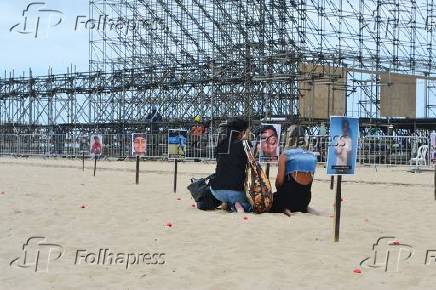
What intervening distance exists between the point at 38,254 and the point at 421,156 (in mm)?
17604

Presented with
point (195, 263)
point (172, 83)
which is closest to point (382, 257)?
point (195, 263)

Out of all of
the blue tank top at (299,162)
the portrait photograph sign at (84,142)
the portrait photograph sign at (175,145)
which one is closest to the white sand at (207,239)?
A: the blue tank top at (299,162)

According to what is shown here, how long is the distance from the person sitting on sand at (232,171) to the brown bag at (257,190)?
0.16 meters

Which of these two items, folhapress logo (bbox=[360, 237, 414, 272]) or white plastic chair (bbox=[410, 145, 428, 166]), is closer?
folhapress logo (bbox=[360, 237, 414, 272])

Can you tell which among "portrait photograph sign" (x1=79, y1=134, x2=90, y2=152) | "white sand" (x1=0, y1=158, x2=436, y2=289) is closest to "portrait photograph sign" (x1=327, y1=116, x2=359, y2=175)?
"white sand" (x1=0, y1=158, x2=436, y2=289)

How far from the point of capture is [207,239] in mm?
7543

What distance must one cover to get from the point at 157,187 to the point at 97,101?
23105 millimetres

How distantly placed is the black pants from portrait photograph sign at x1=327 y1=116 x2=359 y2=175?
7.50ft

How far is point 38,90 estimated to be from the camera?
3850 centimetres

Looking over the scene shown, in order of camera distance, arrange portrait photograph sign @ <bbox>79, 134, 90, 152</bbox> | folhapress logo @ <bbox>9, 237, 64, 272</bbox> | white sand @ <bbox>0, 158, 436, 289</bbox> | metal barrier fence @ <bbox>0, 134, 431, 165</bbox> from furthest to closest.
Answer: portrait photograph sign @ <bbox>79, 134, 90, 152</bbox> < metal barrier fence @ <bbox>0, 134, 431, 165</bbox> < folhapress logo @ <bbox>9, 237, 64, 272</bbox> < white sand @ <bbox>0, 158, 436, 289</bbox>

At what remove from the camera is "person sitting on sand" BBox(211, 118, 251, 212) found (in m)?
9.96

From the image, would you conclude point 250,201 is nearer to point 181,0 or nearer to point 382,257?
point 382,257

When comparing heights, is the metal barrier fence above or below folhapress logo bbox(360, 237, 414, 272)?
above

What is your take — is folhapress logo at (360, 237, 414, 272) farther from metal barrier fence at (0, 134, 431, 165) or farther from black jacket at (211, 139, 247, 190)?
metal barrier fence at (0, 134, 431, 165)
